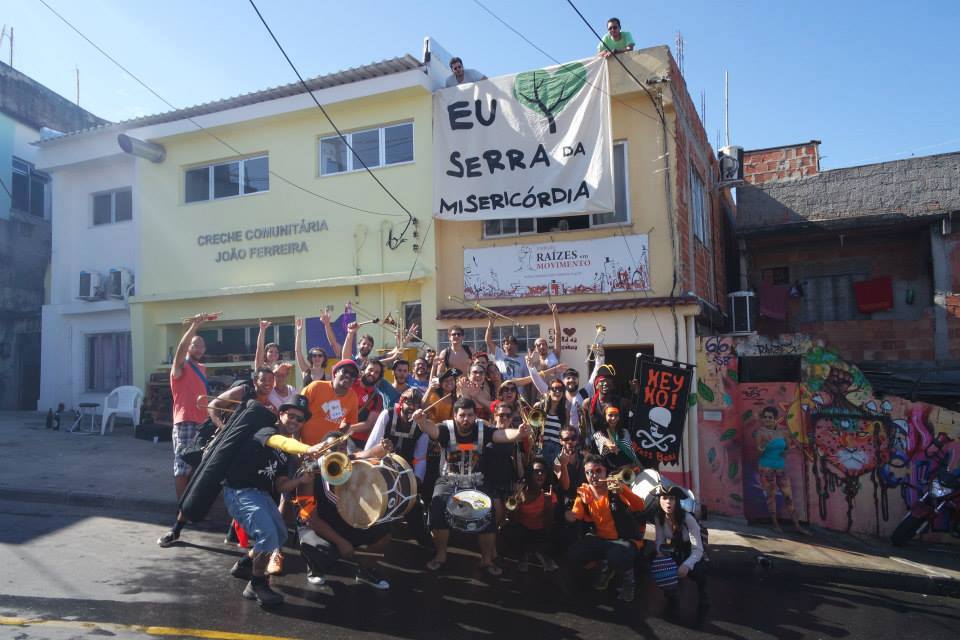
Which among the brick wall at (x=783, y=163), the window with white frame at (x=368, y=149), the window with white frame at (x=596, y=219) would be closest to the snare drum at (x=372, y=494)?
the window with white frame at (x=596, y=219)

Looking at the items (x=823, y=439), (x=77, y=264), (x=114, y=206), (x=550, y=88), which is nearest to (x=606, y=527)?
(x=823, y=439)

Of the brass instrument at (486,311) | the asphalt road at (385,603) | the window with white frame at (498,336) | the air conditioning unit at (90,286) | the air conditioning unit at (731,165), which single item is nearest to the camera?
the asphalt road at (385,603)

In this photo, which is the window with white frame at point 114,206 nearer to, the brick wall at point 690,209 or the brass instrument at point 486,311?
the brass instrument at point 486,311

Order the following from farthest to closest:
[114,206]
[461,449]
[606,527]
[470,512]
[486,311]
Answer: [114,206] < [486,311] < [461,449] < [606,527] < [470,512]

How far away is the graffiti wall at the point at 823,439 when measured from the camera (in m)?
8.27

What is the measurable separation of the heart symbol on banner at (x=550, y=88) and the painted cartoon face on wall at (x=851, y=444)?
5868 millimetres

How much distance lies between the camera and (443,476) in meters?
6.27

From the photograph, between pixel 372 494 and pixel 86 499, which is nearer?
pixel 372 494

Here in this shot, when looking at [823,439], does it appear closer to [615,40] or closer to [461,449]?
[461,449]

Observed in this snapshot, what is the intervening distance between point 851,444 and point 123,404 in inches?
507

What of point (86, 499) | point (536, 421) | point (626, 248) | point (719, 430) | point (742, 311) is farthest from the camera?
point (742, 311)

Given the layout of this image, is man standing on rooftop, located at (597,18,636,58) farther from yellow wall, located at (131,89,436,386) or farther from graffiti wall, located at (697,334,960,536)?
graffiti wall, located at (697,334,960,536)

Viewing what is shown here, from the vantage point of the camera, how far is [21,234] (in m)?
17.3

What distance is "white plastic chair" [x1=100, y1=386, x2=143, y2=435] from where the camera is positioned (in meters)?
13.0
